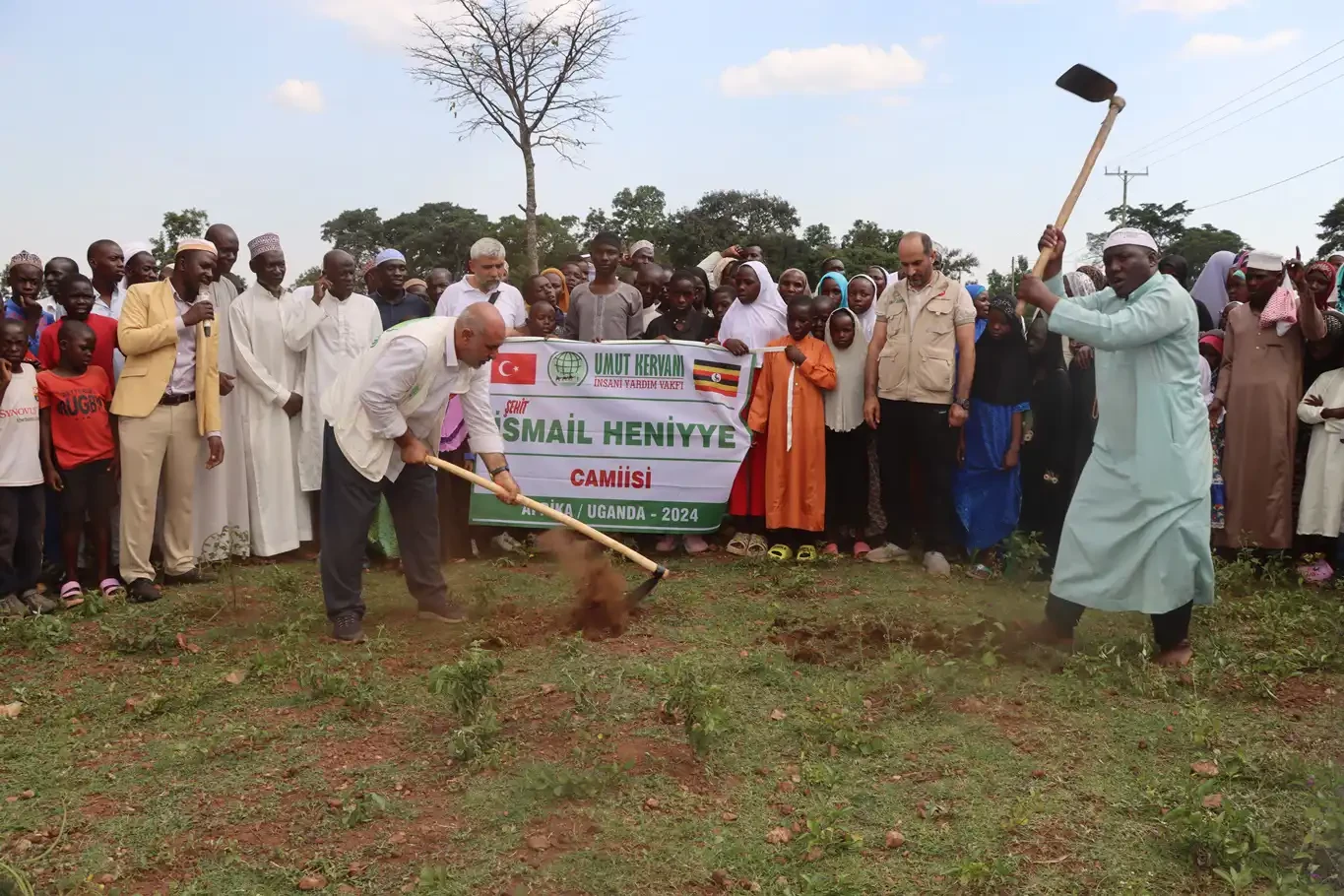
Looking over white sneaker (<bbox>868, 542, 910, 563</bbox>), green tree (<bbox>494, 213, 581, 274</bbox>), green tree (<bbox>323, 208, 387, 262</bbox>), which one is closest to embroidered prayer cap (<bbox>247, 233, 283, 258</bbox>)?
white sneaker (<bbox>868, 542, 910, 563</bbox>)

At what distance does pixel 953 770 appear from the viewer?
4.09 m

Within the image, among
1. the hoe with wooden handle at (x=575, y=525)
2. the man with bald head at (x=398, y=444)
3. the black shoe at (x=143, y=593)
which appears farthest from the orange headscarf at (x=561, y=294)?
the black shoe at (x=143, y=593)

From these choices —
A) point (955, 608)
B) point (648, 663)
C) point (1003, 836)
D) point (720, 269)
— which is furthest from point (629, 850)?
point (720, 269)

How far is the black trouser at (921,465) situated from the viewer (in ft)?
24.2

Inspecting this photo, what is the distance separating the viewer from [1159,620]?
17.3 ft

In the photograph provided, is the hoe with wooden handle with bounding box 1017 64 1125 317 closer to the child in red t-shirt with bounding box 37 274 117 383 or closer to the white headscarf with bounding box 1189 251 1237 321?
the white headscarf with bounding box 1189 251 1237 321

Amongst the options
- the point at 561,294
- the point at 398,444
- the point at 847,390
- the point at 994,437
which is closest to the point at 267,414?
the point at 398,444

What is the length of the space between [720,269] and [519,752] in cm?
633

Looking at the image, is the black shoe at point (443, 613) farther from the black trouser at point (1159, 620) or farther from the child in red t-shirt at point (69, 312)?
the black trouser at point (1159, 620)

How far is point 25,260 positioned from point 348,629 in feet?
11.1

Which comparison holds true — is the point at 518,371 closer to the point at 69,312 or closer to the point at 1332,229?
the point at 69,312

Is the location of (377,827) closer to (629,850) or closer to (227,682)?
(629,850)

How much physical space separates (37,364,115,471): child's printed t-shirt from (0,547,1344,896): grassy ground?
1.04 metres

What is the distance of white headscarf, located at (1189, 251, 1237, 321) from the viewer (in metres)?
8.83
